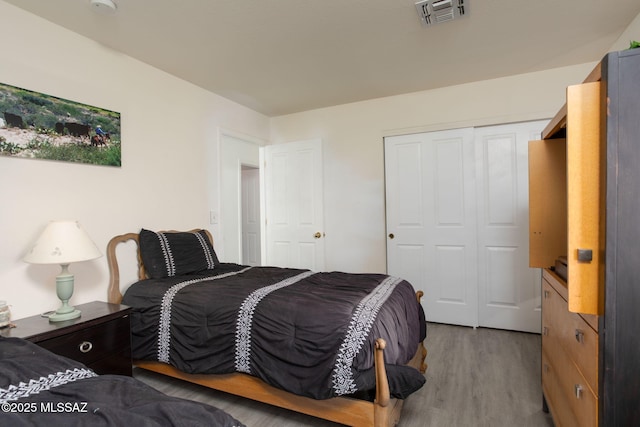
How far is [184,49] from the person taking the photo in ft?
8.48

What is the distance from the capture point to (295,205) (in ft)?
13.7

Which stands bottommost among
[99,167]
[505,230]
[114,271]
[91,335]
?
[91,335]

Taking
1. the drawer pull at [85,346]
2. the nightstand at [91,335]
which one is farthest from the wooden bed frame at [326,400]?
the drawer pull at [85,346]

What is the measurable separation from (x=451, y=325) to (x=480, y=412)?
161cm

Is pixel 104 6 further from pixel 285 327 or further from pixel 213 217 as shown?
pixel 285 327

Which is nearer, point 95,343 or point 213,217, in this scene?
point 95,343

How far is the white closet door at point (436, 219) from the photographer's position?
11.3 feet

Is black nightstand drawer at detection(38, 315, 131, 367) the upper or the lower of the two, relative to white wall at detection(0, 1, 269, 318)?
lower

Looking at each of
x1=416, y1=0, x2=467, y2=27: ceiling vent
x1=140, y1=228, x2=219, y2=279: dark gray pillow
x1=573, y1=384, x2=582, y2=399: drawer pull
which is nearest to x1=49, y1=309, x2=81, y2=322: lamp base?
x1=140, y1=228, x2=219, y2=279: dark gray pillow

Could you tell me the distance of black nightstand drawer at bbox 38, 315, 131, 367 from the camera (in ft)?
5.90

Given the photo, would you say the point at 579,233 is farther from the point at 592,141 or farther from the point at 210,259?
the point at 210,259

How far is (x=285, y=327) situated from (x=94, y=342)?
117 cm

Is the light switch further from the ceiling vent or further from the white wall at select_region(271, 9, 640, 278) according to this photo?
the ceiling vent

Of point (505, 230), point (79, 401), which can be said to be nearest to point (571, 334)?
point (79, 401)
